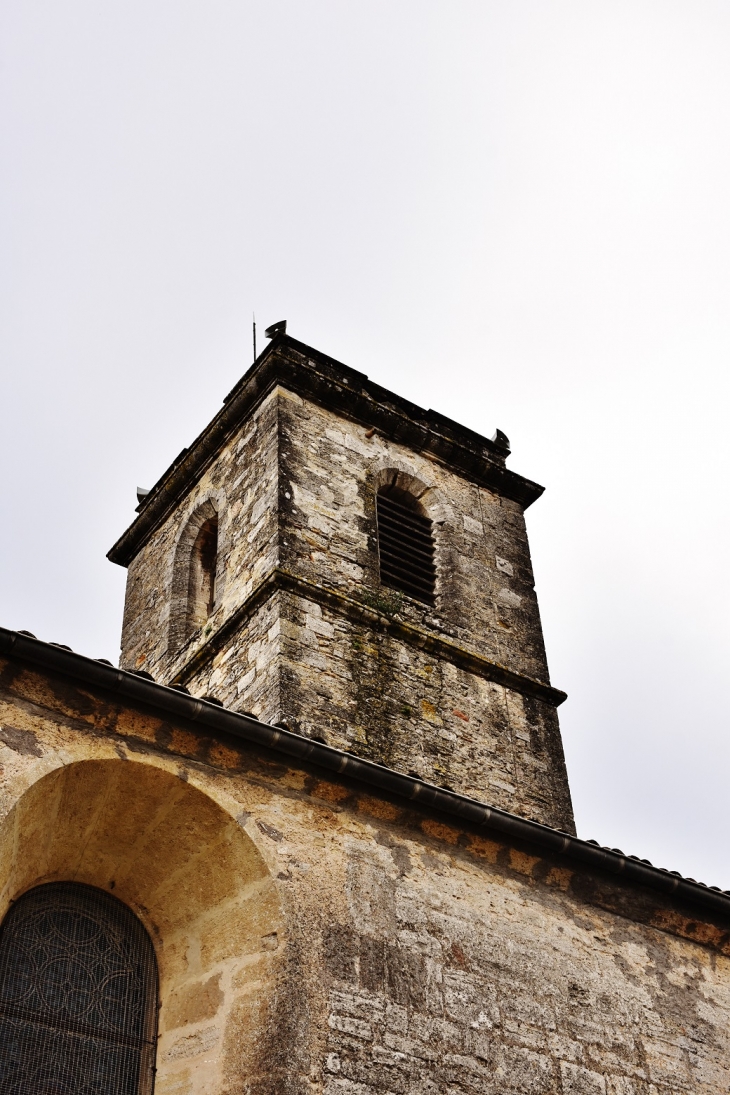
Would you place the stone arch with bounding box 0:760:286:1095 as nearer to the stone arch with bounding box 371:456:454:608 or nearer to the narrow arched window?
the narrow arched window

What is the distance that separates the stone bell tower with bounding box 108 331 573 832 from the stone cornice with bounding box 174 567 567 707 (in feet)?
0.06

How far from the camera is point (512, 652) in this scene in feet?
40.3

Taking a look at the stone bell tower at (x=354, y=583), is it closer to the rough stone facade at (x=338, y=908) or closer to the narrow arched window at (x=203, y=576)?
the narrow arched window at (x=203, y=576)

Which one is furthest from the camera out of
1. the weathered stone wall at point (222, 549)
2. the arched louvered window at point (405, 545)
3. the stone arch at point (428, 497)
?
the stone arch at point (428, 497)

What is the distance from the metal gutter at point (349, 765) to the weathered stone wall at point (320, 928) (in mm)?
102

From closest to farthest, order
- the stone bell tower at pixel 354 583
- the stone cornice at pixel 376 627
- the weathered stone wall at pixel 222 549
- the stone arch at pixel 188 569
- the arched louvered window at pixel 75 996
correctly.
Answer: the arched louvered window at pixel 75 996
the stone bell tower at pixel 354 583
the stone cornice at pixel 376 627
the weathered stone wall at pixel 222 549
the stone arch at pixel 188 569

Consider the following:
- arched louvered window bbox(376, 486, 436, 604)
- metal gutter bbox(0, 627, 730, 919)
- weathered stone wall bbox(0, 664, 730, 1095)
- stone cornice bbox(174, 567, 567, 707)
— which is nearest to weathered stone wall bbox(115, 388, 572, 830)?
stone cornice bbox(174, 567, 567, 707)

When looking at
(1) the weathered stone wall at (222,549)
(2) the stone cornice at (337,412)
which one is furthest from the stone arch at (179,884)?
(2) the stone cornice at (337,412)

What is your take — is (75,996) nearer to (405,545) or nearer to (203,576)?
(405,545)

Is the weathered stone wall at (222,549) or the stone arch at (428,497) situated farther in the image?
the stone arch at (428,497)

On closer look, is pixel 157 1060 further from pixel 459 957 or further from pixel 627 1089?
pixel 627 1089

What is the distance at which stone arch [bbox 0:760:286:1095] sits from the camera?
5668 mm

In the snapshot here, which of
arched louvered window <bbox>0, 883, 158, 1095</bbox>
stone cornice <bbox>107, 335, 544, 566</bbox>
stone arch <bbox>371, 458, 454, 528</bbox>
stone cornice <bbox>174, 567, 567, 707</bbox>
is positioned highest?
stone cornice <bbox>107, 335, 544, 566</bbox>

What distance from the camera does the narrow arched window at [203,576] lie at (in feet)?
42.3
